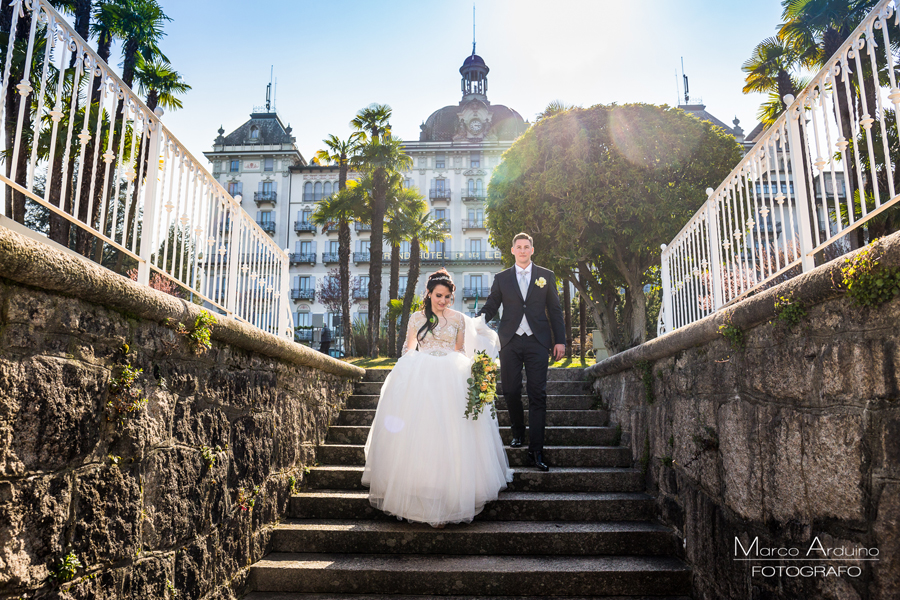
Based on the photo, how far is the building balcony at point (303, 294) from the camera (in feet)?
152

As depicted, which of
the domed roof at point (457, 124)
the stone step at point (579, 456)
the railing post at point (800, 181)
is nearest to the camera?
the railing post at point (800, 181)

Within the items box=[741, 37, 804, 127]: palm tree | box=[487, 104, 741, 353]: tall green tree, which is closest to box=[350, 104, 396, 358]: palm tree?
box=[487, 104, 741, 353]: tall green tree

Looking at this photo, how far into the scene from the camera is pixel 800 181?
10.9 ft

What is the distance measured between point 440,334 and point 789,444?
2904 mm

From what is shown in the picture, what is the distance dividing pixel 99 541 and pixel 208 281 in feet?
6.45

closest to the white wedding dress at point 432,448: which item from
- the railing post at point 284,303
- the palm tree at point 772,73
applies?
the railing post at point 284,303

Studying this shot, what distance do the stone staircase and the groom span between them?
0.37 meters

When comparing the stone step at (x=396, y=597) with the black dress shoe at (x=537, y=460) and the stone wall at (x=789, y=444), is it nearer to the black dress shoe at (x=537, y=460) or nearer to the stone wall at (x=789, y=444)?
the stone wall at (x=789, y=444)

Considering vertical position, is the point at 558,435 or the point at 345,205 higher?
the point at 345,205

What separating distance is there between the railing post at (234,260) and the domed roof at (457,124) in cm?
4852

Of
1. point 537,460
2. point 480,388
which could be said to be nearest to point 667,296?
point 537,460

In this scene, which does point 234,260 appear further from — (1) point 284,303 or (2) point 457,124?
(2) point 457,124


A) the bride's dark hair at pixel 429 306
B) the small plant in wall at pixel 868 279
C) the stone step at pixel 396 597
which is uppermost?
the bride's dark hair at pixel 429 306

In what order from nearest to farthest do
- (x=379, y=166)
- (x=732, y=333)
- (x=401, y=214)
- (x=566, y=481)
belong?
(x=732, y=333)
(x=566, y=481)
(x=379, y=166)
(x=401, y=214)
